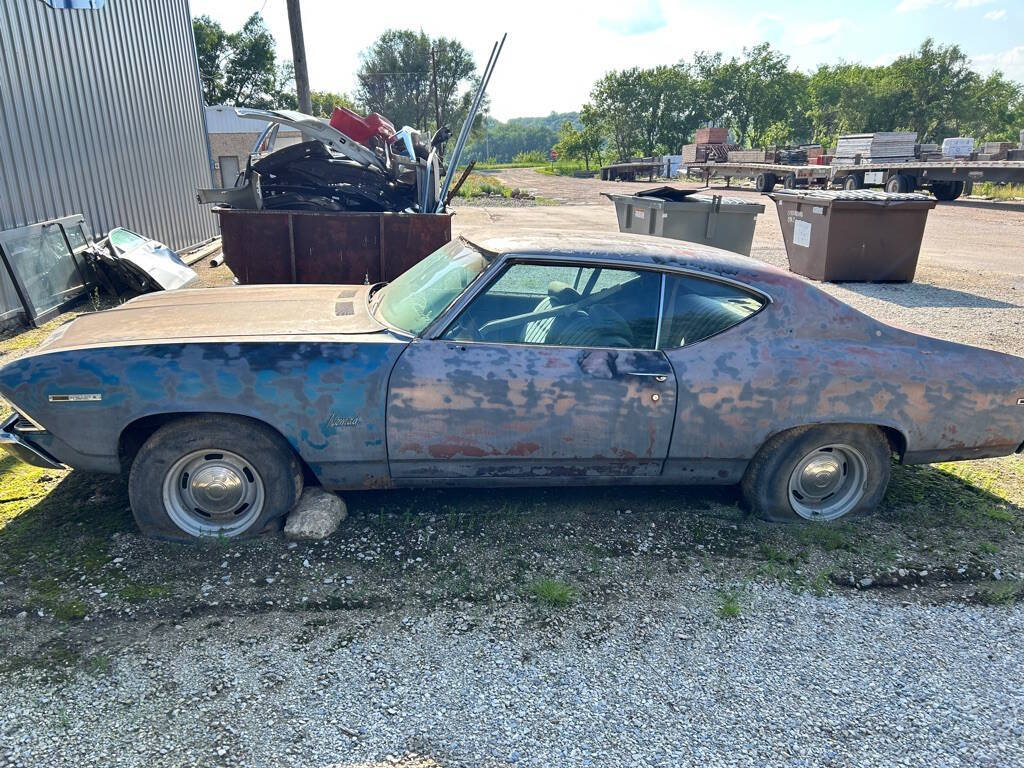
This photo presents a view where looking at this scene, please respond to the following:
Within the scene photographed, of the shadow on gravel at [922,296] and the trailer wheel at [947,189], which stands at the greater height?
the trailer wheel at [947,189]

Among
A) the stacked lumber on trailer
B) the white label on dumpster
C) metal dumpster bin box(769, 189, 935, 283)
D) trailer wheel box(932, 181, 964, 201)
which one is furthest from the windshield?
the stacked lumber on trailer

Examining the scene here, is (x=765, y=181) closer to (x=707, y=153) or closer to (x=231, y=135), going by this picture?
(x=707, y=153)

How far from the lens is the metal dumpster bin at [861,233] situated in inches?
390

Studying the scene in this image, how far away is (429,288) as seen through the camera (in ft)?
11.7

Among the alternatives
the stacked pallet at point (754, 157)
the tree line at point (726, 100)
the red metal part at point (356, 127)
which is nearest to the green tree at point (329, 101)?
the tree line at point (726, 100)

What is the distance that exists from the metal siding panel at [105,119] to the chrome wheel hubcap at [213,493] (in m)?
5.59

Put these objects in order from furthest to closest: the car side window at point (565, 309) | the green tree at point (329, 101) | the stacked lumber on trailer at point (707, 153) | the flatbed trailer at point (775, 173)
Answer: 1. the green tree at point (329, 101)
2. the stacked lumber on trailer at point (707, 153)
3. the flatbed trailer at point (775, 173)
4. the car side window at point (565, 309)

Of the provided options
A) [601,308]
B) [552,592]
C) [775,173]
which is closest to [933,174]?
[775,173]

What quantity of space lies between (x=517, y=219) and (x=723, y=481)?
18325 millimetres

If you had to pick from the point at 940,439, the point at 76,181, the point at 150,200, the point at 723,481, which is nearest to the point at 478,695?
the point at 723,481

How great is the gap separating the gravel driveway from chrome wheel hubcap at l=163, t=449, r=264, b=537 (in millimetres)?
589

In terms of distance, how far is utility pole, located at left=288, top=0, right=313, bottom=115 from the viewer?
49.5ft

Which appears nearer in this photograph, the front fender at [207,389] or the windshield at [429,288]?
the front fender at [207,389]

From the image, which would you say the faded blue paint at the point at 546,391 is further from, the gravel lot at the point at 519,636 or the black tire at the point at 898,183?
the black tire at the point at 898,183
